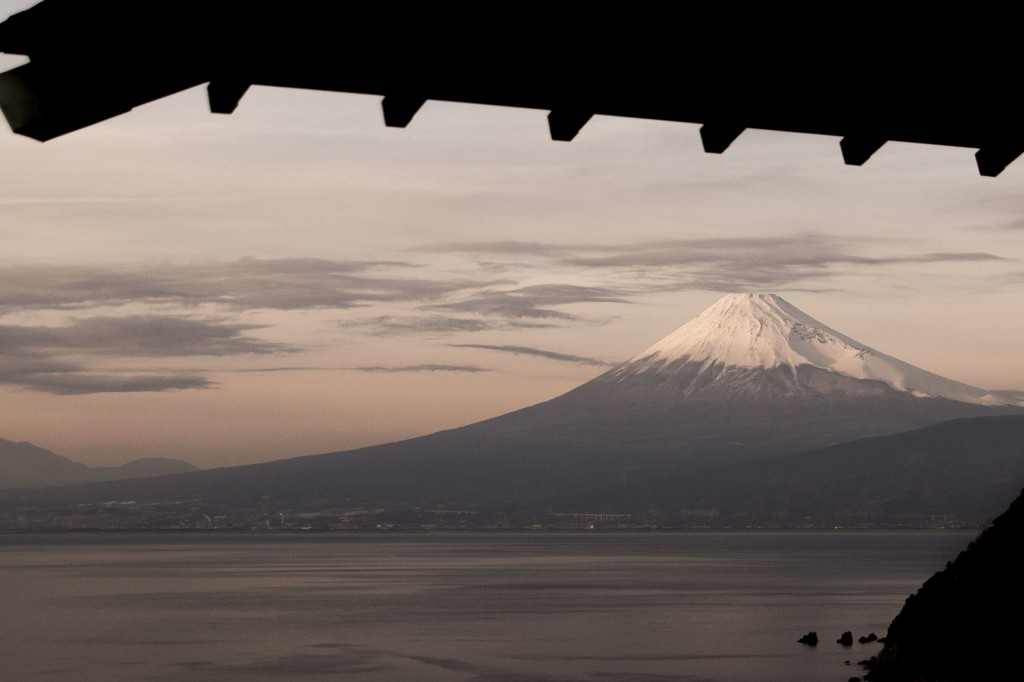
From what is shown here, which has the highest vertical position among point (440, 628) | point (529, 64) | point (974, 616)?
point (529, 64)

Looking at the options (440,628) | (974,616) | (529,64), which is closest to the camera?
(529,64)

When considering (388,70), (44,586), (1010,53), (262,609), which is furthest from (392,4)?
(44,586)

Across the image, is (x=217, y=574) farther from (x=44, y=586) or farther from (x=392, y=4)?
(x=392, y=4)

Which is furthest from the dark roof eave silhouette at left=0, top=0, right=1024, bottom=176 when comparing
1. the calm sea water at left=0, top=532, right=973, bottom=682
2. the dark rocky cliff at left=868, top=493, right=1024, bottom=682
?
the calm sea water at left=0, top=532, right=973, bottom=682

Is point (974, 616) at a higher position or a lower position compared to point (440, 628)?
higher

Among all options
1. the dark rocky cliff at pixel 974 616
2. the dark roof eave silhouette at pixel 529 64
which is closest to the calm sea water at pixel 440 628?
the dark rocky cliff at pixel 974 616

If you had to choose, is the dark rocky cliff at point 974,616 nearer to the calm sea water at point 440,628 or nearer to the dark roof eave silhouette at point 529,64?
the calm sea water at point 440,628

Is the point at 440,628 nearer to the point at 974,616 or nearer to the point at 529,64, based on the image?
the point at 974,616

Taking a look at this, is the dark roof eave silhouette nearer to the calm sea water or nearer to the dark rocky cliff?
the dark rocky cliff

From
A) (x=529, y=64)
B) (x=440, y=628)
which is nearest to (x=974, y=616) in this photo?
(x=529, y=64)
